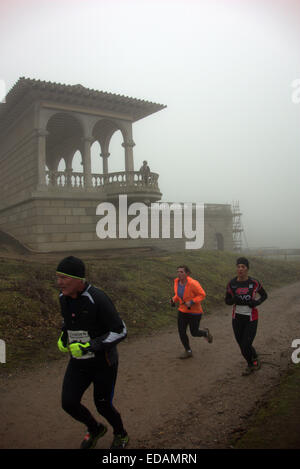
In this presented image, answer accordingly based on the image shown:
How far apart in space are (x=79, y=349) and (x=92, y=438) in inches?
44.1

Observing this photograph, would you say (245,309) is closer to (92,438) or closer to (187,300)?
(187,300)

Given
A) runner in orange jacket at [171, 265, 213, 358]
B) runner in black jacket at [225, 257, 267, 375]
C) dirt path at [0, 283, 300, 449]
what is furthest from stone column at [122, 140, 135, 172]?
runner in black jacket at [225, 257, 267, 375]

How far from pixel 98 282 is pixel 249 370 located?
6651mm

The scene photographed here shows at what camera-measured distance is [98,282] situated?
11695 millimetres

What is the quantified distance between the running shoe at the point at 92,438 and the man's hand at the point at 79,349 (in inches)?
39.6

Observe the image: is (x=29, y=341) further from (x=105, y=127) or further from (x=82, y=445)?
(x=105, y=127)

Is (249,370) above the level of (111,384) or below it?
below

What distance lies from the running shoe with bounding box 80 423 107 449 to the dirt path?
169mm

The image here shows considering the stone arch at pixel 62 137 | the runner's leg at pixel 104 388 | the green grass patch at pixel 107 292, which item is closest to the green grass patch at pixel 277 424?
the runner's leg at pixel 104 388

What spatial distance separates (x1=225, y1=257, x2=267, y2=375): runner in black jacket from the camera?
591cm

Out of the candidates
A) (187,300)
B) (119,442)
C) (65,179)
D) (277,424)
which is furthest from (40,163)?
(277,424)

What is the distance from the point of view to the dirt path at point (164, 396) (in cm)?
411

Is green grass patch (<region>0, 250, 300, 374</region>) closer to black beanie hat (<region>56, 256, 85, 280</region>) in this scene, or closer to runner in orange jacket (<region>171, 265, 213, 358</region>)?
runner in orange jacket (<region>171, 265, 213, 358</region>)
